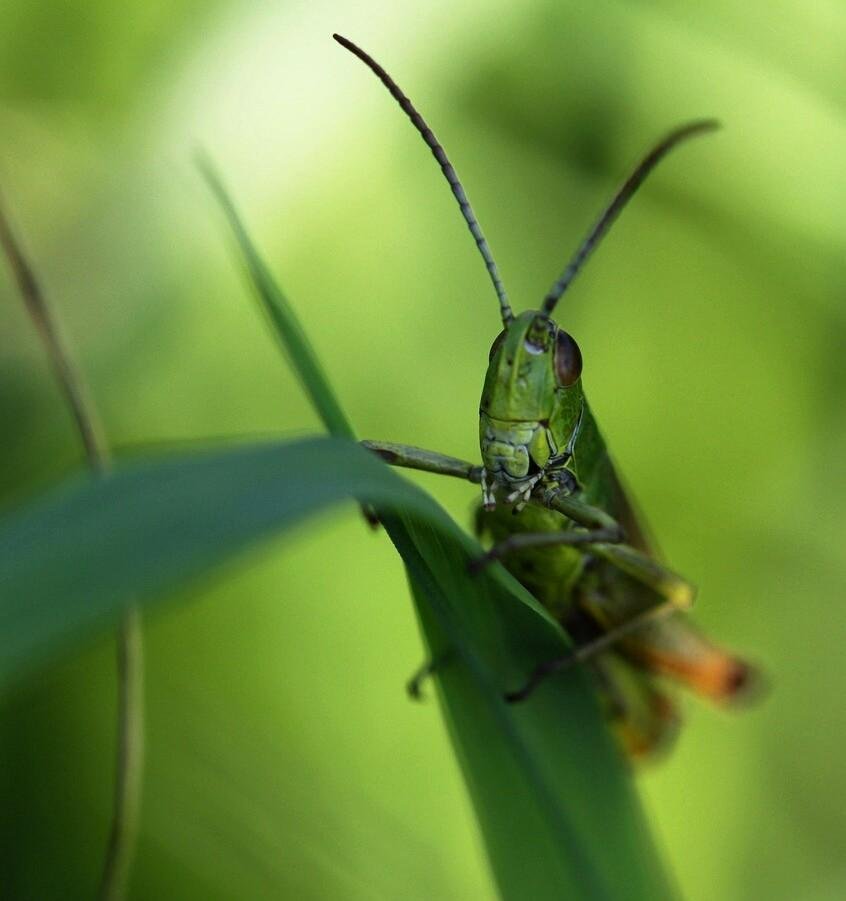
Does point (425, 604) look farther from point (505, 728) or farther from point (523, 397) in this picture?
point (523, 397)

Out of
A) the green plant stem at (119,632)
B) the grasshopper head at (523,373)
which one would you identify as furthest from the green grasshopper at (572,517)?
the green plant stem at (119,632)

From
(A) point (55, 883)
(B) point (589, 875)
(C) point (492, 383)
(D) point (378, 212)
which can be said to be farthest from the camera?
(D) point (378, 212)

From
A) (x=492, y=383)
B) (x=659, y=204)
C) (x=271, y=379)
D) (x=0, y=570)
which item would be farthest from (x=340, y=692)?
(x=0, y=570)

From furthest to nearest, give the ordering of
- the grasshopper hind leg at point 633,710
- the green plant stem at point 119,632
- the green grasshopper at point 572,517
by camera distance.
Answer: the grasshopper hind leg at point 633,710 → the green grasshopper at point 572,517 → the green plant stem at point 119,632

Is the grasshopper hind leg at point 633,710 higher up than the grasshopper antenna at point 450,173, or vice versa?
the grasshopper antenna at point 450,173

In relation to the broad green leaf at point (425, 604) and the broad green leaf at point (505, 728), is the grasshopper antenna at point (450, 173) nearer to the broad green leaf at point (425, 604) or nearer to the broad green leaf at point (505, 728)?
the broad green leaf at point (505, 728)

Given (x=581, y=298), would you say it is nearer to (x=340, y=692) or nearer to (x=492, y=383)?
(x=340, y=692)

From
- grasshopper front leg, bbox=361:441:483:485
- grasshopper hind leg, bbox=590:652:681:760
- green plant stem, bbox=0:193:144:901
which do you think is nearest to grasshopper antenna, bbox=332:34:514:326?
grasshopper front leg, bbox=361:441:483:485

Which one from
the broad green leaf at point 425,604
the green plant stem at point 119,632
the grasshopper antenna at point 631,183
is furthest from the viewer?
the grasshopper antenna at point 631,183
